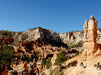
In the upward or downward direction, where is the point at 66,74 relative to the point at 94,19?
downward

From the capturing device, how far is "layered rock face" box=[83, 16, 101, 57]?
18.5 meters

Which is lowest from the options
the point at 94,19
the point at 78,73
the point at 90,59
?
the point at 78,73

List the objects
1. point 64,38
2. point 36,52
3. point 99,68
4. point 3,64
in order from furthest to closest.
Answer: point 64,38, point 36,52, point 3,64, point 99,68

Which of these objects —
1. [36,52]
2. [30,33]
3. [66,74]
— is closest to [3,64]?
[66,74]

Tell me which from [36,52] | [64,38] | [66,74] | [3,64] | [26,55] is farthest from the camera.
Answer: [64,38]

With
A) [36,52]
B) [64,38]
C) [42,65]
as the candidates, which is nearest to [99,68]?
[42,65]

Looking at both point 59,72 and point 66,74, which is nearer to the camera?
point 66,74

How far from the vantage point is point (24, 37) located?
9462 cm

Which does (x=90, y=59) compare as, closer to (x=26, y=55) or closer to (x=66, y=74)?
(x=66, y=74)

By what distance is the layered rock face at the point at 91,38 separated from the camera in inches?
727

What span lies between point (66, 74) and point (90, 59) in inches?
204

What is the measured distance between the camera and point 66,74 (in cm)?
1591

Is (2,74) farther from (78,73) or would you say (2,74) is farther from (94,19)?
(94,19)

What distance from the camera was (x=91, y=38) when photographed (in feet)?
61.9
